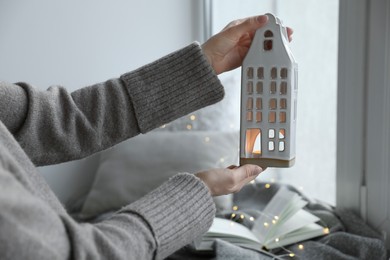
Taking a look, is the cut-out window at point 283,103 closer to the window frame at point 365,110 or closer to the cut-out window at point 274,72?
the cut-out window at point 274,72

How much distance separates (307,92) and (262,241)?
2.04 ft

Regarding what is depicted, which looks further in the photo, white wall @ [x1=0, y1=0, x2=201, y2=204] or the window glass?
white wall @ [x1=0, y1=0, x2=201, y2=204]

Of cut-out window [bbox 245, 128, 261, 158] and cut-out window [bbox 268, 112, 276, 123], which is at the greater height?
cut-out window [bbox 268, 112, 276, 123]

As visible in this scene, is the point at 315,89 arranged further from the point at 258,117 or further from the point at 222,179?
the point at 222,179

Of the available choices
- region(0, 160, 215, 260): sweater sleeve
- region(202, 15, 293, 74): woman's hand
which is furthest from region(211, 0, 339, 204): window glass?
region(0, 160, 215, 260): sweater sleeve

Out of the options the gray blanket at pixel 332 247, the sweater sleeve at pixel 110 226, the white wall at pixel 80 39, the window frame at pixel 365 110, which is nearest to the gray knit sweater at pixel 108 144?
the sweater sleeve at pixel 110 226

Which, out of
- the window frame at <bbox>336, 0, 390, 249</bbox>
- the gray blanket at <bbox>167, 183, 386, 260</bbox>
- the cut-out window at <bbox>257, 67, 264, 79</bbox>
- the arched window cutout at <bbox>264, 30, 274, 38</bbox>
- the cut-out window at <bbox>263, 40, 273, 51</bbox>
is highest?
the arched window cutout at <bbox>264, 30, 274, 38</bbox>

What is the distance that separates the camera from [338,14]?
64.6 inches

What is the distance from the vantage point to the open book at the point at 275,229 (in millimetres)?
1456

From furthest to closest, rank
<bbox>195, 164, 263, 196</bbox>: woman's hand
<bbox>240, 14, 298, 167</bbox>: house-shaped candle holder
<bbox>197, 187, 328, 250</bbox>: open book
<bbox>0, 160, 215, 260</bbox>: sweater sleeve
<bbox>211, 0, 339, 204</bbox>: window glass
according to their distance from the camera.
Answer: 1. <bbox>211, 0, 339, 204</bbox>: window glass
2. <bbox>197, 187, 328, 250</bbox>: open book
3. <bbox>240, 14, 298, 167</bbox>: house-shaped candle holder
4. <bbox>195, 164, 263, 196</bbox>: woman's hand
5. <bbox>0, 160, 215, 260</bbox>: sweater sleeve

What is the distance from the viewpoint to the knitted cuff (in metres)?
1.00

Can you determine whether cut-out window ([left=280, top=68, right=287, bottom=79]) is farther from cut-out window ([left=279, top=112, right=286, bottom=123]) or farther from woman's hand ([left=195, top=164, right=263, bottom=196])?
woman's hand ([left=195, top=164, right=263, bottom=196])

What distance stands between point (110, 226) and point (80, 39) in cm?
160

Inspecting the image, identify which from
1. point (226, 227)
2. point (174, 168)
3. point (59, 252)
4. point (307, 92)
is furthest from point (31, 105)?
point (307, 92)
